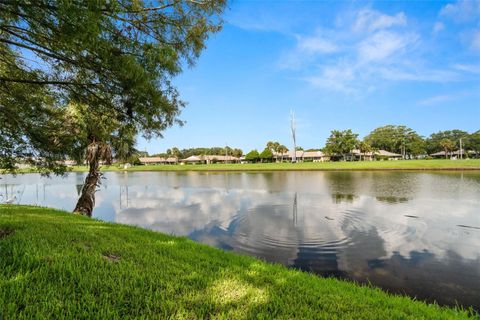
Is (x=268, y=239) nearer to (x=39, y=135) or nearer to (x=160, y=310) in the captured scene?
(x=160, y=310)

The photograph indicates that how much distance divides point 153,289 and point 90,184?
10.3 meters

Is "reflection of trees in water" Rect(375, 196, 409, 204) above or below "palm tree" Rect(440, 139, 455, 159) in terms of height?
below

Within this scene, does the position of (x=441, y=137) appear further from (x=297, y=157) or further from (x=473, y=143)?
(x=297, y=157)

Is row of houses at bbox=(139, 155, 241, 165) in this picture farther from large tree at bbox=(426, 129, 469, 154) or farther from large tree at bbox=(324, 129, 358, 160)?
large tree at bbox=(426, 129, 469, 154)

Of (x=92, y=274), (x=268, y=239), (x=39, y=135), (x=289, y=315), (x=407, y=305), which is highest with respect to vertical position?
(x=39, y=135)

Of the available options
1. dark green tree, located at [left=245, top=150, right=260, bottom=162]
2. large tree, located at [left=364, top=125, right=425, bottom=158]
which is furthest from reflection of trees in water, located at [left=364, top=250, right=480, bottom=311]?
large tree, located at [left=364, top=125, right=425, bottom=158]

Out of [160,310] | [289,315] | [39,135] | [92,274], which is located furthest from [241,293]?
[39,135]

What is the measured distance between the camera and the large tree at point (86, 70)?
327cm

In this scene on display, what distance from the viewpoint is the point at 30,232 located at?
4852 millimetres

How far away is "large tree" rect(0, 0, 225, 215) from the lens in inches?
129

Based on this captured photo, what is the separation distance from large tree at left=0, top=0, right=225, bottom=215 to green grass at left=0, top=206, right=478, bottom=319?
2.50 m

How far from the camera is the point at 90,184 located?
38.1 feet

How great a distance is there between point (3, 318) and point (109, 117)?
12.9 ft

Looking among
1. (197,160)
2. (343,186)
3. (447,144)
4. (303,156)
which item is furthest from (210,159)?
(343,186)
